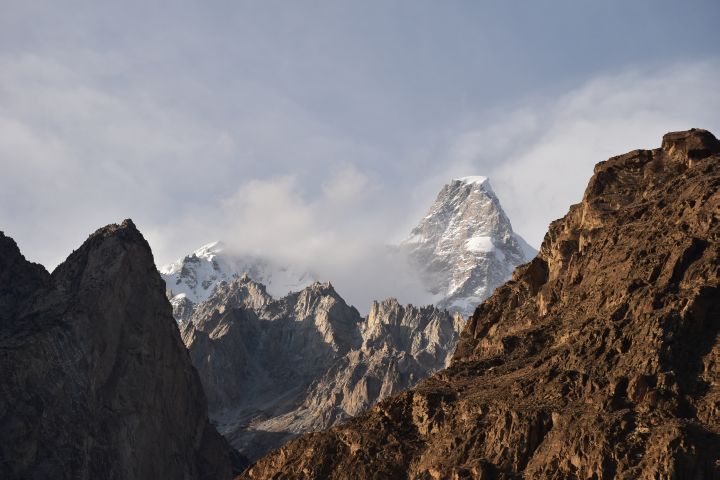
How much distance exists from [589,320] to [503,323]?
19906 mm

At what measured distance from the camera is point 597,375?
80.7 meters

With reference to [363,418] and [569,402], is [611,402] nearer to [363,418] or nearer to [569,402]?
[569,402]

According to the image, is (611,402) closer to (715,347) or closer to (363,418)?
(715,347)

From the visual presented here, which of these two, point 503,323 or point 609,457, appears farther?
point 503,323

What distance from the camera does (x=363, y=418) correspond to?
305ft

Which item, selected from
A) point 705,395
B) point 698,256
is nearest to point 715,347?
point 705,395

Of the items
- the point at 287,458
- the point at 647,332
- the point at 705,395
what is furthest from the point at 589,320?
the point at 287,458

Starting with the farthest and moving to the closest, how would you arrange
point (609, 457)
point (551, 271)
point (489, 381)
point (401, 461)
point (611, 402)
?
point (551, 271) → point (489, 381) → point (401, 461) → point (611, 402) → point (609, 457)

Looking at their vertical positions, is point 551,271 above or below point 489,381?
above

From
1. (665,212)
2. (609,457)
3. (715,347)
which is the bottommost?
(609,457)

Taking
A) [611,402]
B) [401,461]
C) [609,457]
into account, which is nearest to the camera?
[609,457]

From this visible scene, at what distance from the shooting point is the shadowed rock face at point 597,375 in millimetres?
73500

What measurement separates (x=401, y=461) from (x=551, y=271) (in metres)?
31.0

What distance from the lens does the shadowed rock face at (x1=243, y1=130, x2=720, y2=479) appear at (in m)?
73.5
